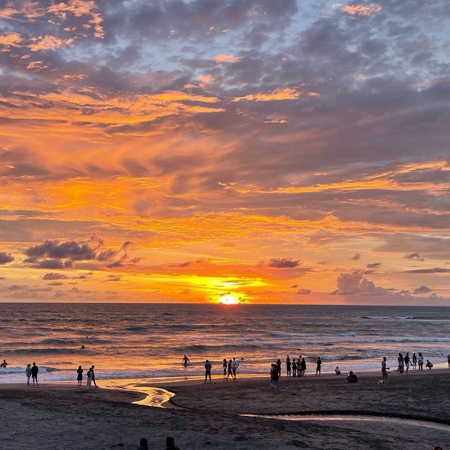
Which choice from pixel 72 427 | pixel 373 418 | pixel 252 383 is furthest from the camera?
pixel 252 383

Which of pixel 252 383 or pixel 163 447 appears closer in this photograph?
pixel 163 447

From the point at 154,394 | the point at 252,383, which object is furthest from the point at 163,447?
the point at 252,383

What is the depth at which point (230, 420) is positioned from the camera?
21.7 meters

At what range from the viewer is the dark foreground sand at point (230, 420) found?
1767cm

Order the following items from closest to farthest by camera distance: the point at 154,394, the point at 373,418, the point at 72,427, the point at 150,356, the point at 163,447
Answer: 1. the point at 163,447
2. the point at 72,427
3. the point at 373,418
4. the point at 154,394
5. the point at 150,356

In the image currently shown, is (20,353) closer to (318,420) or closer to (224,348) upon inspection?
(224,348)

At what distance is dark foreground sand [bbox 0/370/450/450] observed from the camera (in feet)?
58.0

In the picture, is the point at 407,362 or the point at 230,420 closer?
the point at 230,420

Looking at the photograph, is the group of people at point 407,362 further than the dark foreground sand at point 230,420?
Yes

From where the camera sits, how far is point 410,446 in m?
18.1

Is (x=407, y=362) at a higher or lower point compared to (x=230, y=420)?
lower

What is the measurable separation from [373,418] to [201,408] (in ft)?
28.4

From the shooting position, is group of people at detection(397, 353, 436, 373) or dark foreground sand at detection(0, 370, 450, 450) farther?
group of people at detection(397, 353, 436, 373)

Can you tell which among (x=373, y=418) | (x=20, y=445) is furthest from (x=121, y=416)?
(x=373, y=418)
